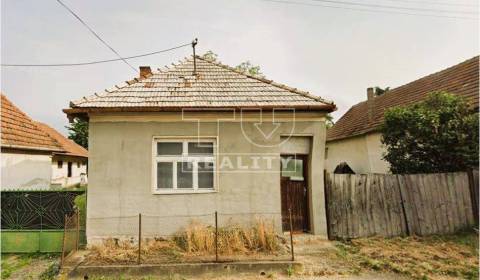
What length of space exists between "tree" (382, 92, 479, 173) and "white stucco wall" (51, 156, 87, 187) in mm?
18567

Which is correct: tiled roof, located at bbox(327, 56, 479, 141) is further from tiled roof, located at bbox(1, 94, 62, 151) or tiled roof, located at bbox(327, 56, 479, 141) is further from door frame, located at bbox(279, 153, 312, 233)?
tiled roof, located at bbox(1, 94, 62, 151)

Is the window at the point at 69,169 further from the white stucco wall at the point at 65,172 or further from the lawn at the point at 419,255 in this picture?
the lawn at the point at 419,255

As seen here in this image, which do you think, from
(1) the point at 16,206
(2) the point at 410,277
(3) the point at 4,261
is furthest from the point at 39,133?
(2) the point at 410,277

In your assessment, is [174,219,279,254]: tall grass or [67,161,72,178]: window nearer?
[174,219,279,254]: tall grass

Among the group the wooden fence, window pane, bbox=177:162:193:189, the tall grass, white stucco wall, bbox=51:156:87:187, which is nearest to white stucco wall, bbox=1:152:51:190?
white stucco wall, bbox=51:156:87:187

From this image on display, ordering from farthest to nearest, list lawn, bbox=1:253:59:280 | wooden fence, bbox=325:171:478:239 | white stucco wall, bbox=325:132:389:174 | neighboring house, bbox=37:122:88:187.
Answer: neighboring house, bbox=37:122:88:187 < white stucco wall, bbox=325:132:389:174 < wooden fence, bbox=325:171:478:239 < lawn, bbox=1:253:59:280

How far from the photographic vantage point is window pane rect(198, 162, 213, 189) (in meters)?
7.76

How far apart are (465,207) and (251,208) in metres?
6.24

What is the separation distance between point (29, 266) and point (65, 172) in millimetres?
15837

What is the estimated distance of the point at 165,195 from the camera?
7.51m

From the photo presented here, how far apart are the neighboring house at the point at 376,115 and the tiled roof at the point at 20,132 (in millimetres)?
15080

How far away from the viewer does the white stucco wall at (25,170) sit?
36.2 ft

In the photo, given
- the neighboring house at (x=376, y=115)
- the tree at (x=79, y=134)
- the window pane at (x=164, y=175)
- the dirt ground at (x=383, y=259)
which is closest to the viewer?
the dirt ground at (x=383, y=259)

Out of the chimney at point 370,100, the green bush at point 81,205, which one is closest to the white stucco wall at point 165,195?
the green bush at point 81,205
